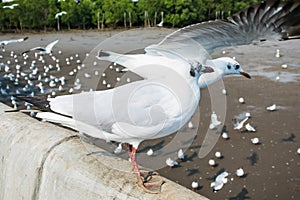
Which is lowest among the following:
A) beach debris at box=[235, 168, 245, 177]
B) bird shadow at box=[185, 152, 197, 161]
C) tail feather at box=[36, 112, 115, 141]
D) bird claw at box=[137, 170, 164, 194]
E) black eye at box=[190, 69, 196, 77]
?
bird shadow at box=[185, 152, 197, 161]

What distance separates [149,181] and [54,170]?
45 centimetres

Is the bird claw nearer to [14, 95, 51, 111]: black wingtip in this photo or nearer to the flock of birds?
the flock of birds

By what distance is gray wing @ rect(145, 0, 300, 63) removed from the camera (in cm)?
269

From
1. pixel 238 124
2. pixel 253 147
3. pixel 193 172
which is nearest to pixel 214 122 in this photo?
pixel 238 124

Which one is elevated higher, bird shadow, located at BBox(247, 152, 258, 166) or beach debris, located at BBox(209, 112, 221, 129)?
beach debris, located at BBox(209, 112, 221, 129)

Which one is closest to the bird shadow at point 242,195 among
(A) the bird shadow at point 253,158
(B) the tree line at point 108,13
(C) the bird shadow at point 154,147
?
(A) the bird shadow at point 253,158

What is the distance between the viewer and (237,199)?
341cm

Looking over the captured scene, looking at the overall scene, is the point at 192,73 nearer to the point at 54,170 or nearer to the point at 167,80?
the point at 167,80

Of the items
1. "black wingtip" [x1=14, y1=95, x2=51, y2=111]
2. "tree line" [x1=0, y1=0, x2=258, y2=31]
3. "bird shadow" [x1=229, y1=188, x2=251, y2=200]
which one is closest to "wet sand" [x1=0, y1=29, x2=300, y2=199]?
"bird shadow" [x1=229, y1=188, x2=251, y2=200]

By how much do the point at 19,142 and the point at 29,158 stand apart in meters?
0.13

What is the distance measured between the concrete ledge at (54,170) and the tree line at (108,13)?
800 inches

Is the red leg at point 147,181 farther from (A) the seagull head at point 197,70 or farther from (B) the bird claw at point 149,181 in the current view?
(A) the seagull head at point 197,70

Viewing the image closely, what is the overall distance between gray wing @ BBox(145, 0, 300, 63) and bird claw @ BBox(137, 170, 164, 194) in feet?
2.89

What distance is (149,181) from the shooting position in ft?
6.25
